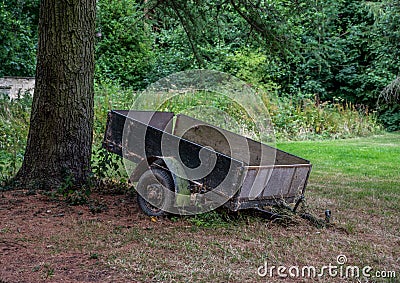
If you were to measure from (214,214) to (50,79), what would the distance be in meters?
2.58

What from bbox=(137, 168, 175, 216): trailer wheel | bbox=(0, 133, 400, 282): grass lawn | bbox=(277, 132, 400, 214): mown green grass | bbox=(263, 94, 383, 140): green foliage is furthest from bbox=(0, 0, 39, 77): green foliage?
bbox=(137, 168, 175, 216): trailer wheel

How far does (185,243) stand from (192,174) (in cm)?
88

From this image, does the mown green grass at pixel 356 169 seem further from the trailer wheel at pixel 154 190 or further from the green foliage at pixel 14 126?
the green foliage at pixel 14 126

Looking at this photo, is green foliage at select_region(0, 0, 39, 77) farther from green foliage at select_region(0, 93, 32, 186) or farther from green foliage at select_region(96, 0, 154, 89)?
green foliage at select_region(0, 93, 32, 186)

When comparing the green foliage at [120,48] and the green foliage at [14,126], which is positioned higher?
the green foliage at [120,48]

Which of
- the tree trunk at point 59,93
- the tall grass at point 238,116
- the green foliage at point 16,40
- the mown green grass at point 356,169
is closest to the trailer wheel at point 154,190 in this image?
the tree trunk at point 59,93

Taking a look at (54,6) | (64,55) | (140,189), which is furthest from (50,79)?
(140,189)

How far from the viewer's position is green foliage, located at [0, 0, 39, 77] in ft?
51.7

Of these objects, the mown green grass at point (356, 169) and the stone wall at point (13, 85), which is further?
the stone wall at point (13, 85)

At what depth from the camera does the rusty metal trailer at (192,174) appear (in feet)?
17.2

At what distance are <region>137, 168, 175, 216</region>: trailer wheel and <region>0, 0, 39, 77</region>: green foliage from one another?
1139 centimetres

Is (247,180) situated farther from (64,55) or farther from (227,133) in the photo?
(64,55)

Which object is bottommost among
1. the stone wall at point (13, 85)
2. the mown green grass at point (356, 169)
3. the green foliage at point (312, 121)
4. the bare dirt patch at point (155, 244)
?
the bare dirt patch at point (155, 244)

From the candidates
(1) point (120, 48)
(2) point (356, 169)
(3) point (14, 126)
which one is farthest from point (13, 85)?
(2) point (356, 169)
